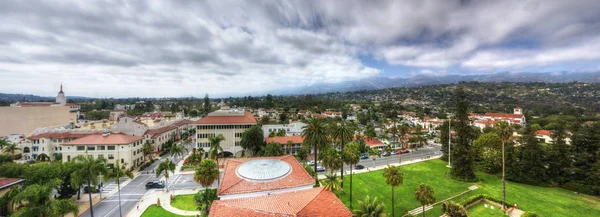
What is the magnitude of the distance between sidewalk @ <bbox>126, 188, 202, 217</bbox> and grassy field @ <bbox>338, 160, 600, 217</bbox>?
2624cm

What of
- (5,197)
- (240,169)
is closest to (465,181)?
(240,169)

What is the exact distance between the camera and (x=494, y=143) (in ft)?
175

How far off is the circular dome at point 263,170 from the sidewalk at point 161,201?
10181mm

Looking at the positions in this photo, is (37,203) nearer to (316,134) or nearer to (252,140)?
(316,134)

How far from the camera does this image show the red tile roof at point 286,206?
21984 millimetres

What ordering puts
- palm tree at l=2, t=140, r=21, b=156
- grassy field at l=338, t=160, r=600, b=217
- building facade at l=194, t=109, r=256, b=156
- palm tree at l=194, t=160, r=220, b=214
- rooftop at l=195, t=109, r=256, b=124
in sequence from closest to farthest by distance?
palm tree at l=194, t=160, r=220, b=214, grassy field at l=338, t=160, r=600, b=217, palm tree at l=2, t=140, r=21, b=156, building facade at l=194, t=109, r=256, b=156, rooftop at l=195, t=109, r=256, b=124

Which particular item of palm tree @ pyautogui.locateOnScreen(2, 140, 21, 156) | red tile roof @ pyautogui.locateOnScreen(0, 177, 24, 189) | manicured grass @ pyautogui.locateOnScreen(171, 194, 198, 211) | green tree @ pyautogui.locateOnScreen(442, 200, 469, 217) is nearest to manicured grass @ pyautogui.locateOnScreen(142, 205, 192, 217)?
manicured grass @ pyautogui.locateOnScreen(171, 194, 198, 211)

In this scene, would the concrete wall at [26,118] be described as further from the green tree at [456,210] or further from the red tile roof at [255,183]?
the green tree at [456,210]

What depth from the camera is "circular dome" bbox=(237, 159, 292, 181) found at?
104 feet

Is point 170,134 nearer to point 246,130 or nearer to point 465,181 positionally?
point 246,130

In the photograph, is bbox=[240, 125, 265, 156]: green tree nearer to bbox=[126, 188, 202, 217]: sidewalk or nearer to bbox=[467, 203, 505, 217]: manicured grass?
bbox=[126, 188, 202, 217]: sidewalk

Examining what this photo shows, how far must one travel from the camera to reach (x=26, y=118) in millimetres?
85188

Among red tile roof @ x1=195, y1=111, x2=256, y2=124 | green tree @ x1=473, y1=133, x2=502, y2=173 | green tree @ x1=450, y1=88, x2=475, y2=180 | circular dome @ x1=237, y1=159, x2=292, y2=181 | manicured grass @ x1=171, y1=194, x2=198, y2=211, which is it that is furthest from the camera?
red tile roof @ x1=195, y1=111, x2=256, y2=124

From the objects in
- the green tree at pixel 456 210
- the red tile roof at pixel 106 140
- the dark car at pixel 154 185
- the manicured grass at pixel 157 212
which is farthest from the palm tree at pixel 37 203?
the green tree at pixel 456 210
